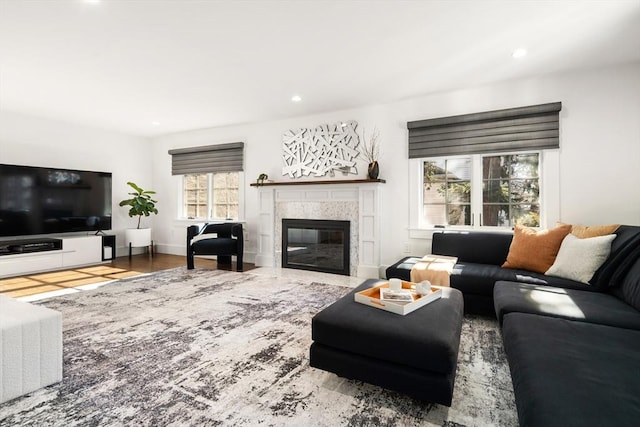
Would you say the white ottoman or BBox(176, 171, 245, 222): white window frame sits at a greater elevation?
BBox(176, 171, 245, 222): white window frame

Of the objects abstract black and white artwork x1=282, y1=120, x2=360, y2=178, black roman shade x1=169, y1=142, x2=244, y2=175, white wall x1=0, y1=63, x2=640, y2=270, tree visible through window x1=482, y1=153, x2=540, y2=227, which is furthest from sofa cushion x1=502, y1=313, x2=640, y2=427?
black roman shade x1=169, y1=142, x2=244, y2=175

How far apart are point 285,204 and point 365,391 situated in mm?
3823

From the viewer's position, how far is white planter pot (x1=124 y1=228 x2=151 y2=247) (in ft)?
20.0

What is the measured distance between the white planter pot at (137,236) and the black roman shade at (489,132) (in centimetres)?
516

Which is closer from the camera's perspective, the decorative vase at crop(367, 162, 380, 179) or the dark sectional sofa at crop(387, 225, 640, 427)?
the dark sectional sofa at crop(387, 225, 640, 427)

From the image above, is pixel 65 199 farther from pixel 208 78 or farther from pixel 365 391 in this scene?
pixel 365 391

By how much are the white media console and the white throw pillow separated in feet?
21.1

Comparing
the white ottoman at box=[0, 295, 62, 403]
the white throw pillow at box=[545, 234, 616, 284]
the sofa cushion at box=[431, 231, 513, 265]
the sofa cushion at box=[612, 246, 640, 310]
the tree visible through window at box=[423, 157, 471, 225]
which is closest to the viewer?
the white ottoman at box=[0, 295, 62, 403]

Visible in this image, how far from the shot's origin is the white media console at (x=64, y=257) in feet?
14.9

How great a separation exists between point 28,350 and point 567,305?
3.22 m

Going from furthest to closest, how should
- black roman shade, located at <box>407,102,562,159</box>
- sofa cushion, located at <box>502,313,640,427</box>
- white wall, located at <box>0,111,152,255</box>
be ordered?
white wall, located at <box>0,111,152,255</box>
black roman shade, located at <box>407,102,562,159</box>
sofa cushion, located at <box>502,313,640,427</box>

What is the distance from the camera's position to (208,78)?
3725 mm

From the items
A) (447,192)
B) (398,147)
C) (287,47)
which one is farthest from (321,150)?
(287,47)

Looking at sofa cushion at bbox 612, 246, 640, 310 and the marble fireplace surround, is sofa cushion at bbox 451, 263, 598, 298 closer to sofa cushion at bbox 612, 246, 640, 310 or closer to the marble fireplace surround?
sofa cushion at bbox 612, 246, 640, 310
